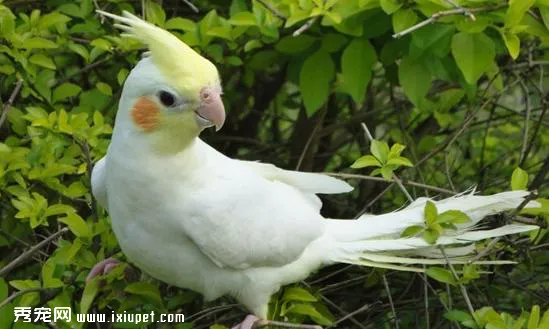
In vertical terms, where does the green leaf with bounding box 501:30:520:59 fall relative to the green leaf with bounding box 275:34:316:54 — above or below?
above

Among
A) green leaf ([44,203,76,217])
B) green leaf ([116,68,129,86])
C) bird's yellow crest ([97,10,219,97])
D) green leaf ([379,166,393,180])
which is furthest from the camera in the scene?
green leaf ([116,68,129,86])

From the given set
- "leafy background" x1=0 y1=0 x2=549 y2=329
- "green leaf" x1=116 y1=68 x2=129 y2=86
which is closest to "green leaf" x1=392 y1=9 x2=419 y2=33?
"leafy background" x1=0 y1=0 x2=549 y2=329

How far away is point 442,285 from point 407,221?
48cm

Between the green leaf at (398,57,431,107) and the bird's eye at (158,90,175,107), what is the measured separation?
0.84 meters

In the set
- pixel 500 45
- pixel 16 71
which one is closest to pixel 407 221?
pixel 500 45

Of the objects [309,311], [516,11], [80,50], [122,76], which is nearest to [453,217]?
[309,311]

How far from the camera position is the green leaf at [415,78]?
3.00 m

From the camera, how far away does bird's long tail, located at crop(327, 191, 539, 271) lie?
2.74 m

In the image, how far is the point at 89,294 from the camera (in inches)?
106

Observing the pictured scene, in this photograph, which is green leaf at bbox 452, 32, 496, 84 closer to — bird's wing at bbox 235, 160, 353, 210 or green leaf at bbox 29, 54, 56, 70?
bird's wing at bbox 235, 160, 353, 210

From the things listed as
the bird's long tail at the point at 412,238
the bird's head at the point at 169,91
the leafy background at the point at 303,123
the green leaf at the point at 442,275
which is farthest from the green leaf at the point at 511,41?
the bird's head at the point at 169,91

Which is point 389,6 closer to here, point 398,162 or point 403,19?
point 403,19

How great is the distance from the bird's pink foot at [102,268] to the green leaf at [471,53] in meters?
1.09

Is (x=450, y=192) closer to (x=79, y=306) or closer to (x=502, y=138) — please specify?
(x=79, y=306)
